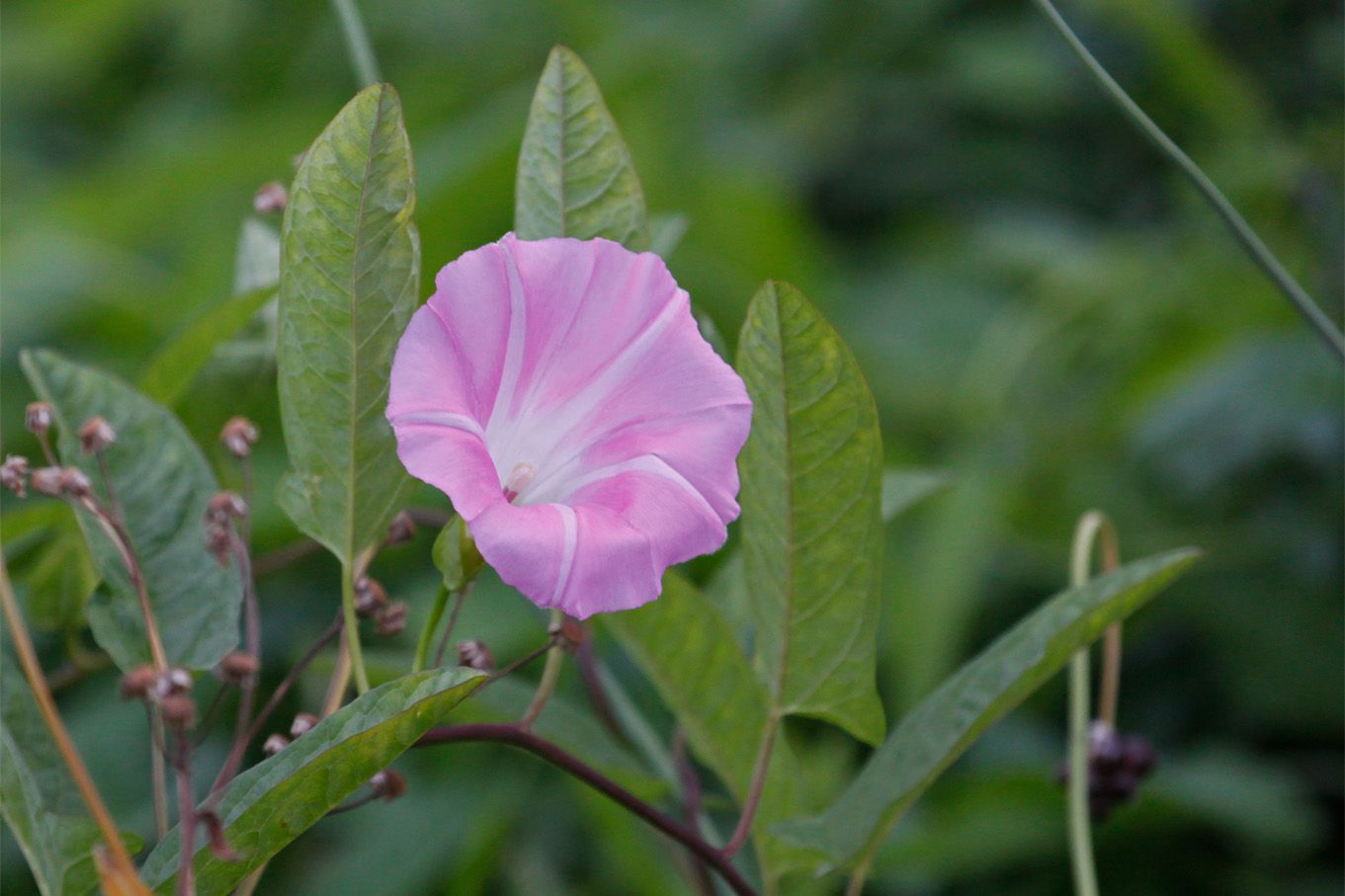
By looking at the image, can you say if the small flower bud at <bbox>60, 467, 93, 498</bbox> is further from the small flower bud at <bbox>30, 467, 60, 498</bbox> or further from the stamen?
the stamen

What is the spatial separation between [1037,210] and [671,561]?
1365 mm

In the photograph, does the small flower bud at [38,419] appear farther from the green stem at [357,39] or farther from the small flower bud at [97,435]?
the green stem at [357,39]

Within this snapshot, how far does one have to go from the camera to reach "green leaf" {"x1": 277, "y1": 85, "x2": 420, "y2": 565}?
1.31ft

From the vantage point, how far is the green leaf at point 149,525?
45cm

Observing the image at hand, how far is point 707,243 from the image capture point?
54.5 inches

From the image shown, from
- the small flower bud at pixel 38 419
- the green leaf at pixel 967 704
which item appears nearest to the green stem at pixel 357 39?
the small flower bud at pixel 38 419

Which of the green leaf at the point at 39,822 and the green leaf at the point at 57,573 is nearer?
the green leaf at the point at 39,822

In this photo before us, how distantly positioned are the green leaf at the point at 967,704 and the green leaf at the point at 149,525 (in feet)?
0.65

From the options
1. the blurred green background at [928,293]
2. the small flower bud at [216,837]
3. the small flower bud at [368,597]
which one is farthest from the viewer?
the blurred green background at [928,293]

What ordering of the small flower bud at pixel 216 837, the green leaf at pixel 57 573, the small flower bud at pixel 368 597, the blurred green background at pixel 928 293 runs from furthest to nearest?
1. the blurred green background at pixel 928 293
2. the green leaf at pixel 57 573
3. the small flower bud at pixel 368 597
4. the small flower bud at pixel 216 837

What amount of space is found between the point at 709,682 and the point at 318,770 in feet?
0.59

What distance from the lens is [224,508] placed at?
1.43ft

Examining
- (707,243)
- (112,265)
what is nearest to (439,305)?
(707,243)

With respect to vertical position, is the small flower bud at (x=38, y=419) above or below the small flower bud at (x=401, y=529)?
above
